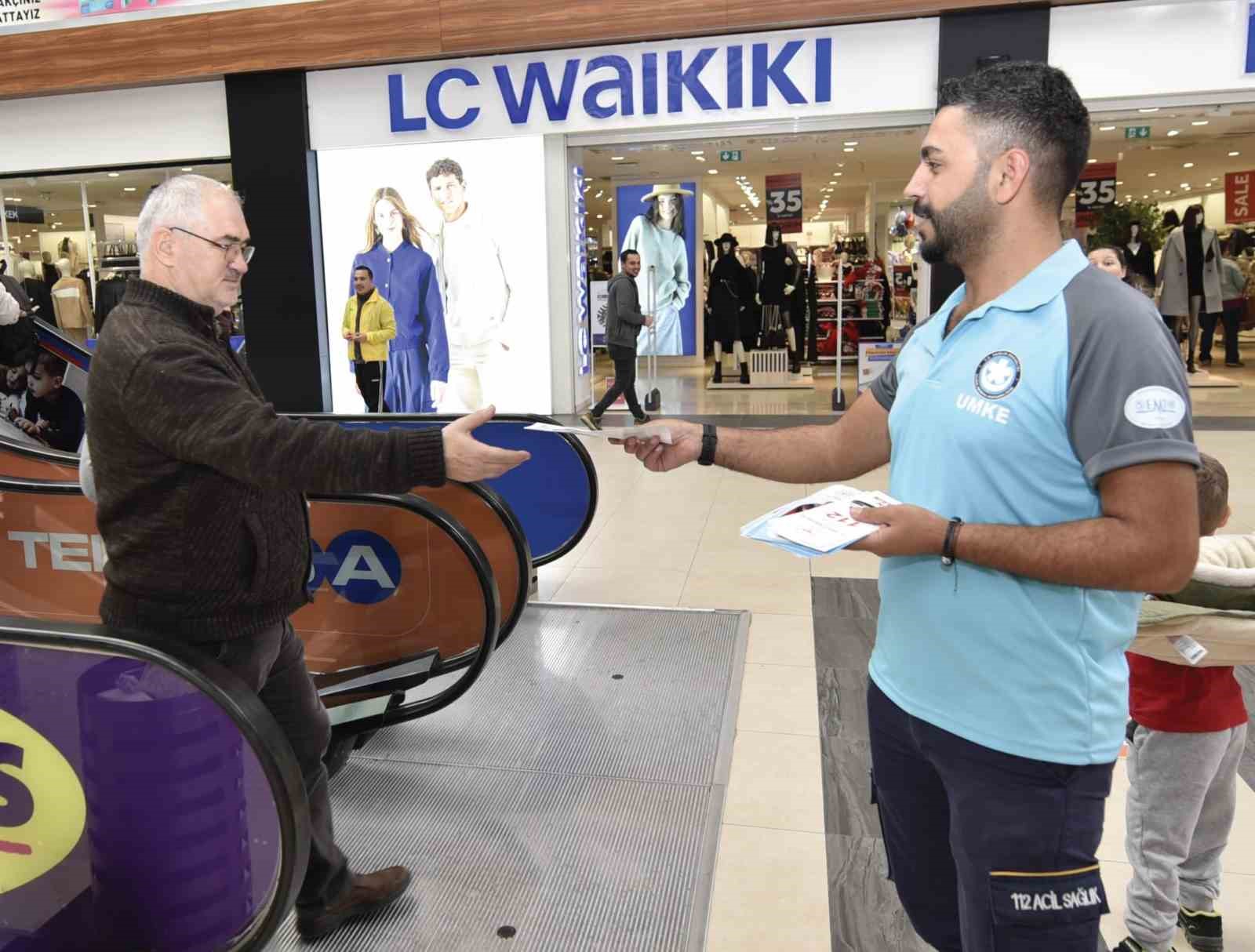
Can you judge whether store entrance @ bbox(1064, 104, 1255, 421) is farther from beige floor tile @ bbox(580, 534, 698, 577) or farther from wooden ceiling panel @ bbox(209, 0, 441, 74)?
wooden ceiling panel @ bbox(209, 0, 441, 74)

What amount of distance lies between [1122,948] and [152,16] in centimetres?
1112

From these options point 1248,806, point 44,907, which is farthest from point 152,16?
point 1248,806

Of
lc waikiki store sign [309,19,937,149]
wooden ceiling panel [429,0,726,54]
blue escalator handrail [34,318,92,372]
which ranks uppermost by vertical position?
wooden ceiling panel [429,0,726,54]

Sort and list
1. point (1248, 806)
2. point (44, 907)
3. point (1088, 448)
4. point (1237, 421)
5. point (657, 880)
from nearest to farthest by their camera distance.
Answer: point (1088, 448) < point (44, 907) < point (657, 880) < point (1248, 806) < point (1237, 421)

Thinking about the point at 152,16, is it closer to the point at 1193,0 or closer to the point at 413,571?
the point at 413,571

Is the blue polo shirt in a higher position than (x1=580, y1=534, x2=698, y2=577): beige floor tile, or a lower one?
higher

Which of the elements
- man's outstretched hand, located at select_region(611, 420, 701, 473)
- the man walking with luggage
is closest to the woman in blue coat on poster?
the man walking with luggage

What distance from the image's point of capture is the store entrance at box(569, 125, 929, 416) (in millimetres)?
12133

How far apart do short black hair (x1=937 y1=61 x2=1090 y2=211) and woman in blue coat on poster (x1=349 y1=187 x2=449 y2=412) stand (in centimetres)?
920

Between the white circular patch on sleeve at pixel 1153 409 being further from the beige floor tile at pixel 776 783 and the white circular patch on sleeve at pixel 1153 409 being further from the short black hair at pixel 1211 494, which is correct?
the beige floor tile at pixel 776 783

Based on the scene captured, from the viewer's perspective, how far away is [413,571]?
3.45 m

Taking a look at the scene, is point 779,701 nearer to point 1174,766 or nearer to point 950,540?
point 1174,766

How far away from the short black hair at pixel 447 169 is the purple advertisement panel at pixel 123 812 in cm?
877

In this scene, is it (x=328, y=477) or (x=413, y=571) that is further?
(x=413, y=571)
